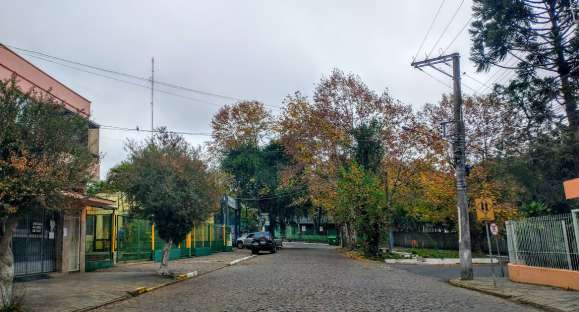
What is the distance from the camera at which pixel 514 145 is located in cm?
3059

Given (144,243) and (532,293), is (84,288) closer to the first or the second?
(144,243)

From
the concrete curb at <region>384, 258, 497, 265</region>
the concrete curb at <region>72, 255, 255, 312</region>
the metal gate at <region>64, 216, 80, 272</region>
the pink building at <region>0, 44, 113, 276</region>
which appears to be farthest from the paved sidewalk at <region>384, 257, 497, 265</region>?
the metal gate at <region>64, 216, 80, 272</region>

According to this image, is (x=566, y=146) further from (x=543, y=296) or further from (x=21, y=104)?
(x=21, y=104)

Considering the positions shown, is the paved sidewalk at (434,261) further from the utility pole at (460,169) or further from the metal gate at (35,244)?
the metal gate at (35,244)

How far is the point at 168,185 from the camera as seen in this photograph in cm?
1734

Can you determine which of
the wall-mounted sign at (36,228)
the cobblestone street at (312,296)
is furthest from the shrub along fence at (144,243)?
the wall-mounted sign at (36,228)

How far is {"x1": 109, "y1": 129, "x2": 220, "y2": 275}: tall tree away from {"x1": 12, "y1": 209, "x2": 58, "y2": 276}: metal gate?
2757mm

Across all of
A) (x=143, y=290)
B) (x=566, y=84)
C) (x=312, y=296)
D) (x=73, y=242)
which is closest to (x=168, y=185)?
(x=143, y=290)

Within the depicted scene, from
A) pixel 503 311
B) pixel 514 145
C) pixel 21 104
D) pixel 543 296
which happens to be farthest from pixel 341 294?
pixel 514 145

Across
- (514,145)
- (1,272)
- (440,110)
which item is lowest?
(1,272)

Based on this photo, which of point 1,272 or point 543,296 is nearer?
point 1,272

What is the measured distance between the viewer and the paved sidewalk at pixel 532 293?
11445mm

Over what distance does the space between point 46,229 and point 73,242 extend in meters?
1.76

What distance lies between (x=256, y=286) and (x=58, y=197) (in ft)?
23.1
